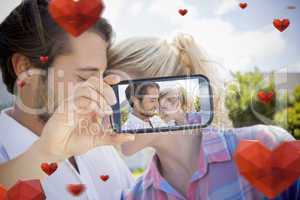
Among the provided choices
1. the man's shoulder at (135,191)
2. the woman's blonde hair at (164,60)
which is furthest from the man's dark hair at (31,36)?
the man's shoulder at (135,191)

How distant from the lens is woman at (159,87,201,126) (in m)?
1.43

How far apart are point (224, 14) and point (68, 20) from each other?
0.51m

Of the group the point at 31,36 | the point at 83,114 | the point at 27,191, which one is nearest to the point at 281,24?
the point at 83,114

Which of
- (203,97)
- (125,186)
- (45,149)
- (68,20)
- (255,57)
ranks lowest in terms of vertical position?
(125,186)

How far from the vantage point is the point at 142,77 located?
57.0 inches

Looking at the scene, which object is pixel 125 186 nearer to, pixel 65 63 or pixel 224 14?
pixel 65 63

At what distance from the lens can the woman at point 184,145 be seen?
145 centimetres

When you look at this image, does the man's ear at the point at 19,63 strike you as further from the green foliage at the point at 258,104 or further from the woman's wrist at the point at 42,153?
the green foliage at the point at 258,104

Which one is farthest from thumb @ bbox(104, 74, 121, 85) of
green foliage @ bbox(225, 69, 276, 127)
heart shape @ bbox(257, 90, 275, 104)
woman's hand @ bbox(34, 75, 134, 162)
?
heart shape @ bbox(257, 90, 275, 104)

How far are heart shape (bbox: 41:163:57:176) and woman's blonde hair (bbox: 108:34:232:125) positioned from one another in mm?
359

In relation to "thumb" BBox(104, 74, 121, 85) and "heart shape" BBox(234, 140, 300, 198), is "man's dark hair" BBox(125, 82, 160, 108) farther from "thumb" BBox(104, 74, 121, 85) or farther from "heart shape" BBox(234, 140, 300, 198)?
"heart shape" BBox(234, 140, 300, 198)

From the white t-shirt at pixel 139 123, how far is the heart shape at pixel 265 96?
0.33 metres

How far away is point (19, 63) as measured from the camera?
1.44 meters

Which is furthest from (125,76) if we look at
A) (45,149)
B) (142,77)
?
(45,149)
